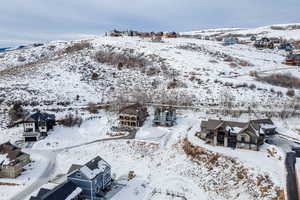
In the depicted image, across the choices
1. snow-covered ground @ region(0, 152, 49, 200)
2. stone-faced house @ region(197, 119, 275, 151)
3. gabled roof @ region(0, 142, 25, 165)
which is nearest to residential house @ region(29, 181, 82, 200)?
snow-covered ground @ region(0, 152, 49, 200)

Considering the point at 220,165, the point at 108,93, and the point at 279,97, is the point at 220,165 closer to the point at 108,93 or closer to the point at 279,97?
the point at 279,97

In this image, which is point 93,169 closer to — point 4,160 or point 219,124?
point 4,160

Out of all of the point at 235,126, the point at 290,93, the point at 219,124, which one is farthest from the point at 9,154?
the point at 290,93

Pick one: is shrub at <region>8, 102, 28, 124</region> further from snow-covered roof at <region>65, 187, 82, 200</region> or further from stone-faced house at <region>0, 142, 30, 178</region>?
snow-covered roof at <region>65, 187, 82, 200</region>

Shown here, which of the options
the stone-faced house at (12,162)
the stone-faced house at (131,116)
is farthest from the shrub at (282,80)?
the stone-faced house at (12,162)

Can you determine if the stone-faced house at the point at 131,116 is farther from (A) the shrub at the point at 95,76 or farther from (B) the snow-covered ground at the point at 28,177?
(A) the shrub at the point at 95,76
